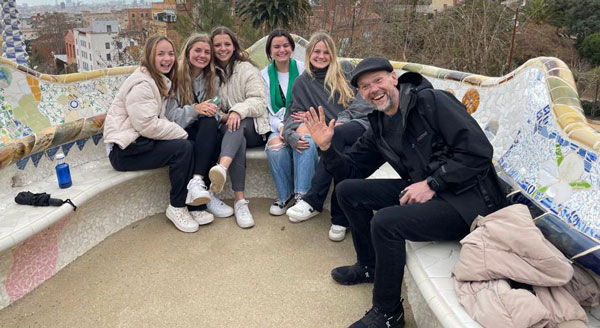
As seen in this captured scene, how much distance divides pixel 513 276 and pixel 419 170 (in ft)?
2.08

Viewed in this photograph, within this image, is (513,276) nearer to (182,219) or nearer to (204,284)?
(204,284)

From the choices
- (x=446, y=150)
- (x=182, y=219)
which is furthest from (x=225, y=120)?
(x=446, y=150)

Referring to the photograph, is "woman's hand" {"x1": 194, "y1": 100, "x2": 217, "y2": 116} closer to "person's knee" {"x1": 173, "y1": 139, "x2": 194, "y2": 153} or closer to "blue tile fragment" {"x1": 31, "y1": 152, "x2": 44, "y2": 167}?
"person's knee" {"x1": 173, "y1": 139, "x2": 194, "y2": 153}

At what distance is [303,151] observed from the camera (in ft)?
10.6

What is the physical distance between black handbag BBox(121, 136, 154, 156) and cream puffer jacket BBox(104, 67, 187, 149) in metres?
0.05

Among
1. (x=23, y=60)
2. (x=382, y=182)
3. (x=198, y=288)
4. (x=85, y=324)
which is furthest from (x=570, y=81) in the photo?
(x=23, y=60)

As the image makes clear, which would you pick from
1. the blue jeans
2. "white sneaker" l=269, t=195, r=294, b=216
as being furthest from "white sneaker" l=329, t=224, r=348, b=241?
"white sneaker" l=269, t=195, r=294, b=216

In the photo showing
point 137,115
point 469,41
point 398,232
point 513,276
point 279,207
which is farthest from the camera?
point 469,41

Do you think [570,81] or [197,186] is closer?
[570,81]

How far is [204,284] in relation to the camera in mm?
2607

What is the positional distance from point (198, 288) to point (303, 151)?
115 centimetres

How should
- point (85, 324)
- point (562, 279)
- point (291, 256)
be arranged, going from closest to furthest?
point (562, 279)
point (85, 324)
point (291, 256)

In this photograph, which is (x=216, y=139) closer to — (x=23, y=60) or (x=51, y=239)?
(x=51, y=239)

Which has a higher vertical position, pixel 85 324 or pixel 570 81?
pixel 570 81
